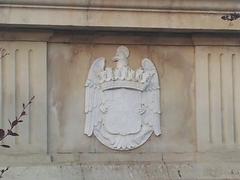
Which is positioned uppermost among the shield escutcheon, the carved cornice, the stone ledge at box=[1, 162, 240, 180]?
the carved cornice

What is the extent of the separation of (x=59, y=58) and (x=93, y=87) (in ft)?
1.78

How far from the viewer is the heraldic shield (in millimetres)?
8539

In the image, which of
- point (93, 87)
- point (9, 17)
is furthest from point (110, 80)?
point (9, 17)

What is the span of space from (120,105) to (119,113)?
0.10 m

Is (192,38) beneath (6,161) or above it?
above

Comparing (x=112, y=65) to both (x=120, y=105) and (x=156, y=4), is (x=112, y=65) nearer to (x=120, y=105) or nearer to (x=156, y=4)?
(x=120, y=105)

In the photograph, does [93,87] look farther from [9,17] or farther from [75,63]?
[9,17]

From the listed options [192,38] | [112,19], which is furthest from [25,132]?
[192,38]

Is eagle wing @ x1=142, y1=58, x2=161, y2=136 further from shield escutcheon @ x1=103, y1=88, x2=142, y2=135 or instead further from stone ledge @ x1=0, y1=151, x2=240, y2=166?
stone ledge @ x1=0, y1=151, x2=240, y2=166

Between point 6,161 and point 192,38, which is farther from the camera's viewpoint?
point 192,38

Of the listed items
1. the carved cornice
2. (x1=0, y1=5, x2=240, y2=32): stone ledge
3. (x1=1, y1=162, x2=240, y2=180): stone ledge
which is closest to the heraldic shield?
(x1=1, y1=162, x2=240, y2=180): stone ledge

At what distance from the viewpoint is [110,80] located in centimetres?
855

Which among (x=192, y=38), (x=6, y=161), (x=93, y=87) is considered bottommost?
(x=6, y=161)

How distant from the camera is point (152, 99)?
871 centimetres
